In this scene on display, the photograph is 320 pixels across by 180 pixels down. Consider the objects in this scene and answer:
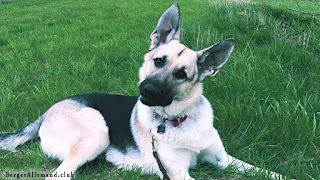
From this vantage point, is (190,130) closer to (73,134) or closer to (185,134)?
(185,134)

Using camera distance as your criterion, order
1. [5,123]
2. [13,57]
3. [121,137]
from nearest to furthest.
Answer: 1. [121,137]
2. [5,123]
3. [13,57]

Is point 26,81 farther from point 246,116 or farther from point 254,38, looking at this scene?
point 254,38

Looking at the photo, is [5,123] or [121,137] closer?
[121,137]

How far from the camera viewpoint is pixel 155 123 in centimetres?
274

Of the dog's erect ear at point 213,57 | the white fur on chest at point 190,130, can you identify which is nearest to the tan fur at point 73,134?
the white fur on chest at point 190,130

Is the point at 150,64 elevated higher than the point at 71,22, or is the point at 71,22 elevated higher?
the point at 150,64

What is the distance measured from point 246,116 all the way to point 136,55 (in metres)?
2.48

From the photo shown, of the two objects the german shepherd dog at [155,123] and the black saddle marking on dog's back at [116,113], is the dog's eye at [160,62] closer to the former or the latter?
the german shepherd dog at [155,123]

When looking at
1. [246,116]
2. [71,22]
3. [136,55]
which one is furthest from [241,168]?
[71,22]

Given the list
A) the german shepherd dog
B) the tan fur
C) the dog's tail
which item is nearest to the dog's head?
the german shepherd dog

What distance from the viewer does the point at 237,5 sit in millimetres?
6961

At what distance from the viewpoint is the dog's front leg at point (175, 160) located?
249 centimetres

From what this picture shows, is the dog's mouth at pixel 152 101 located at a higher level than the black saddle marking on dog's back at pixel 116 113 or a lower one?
higher

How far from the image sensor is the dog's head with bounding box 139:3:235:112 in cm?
243
